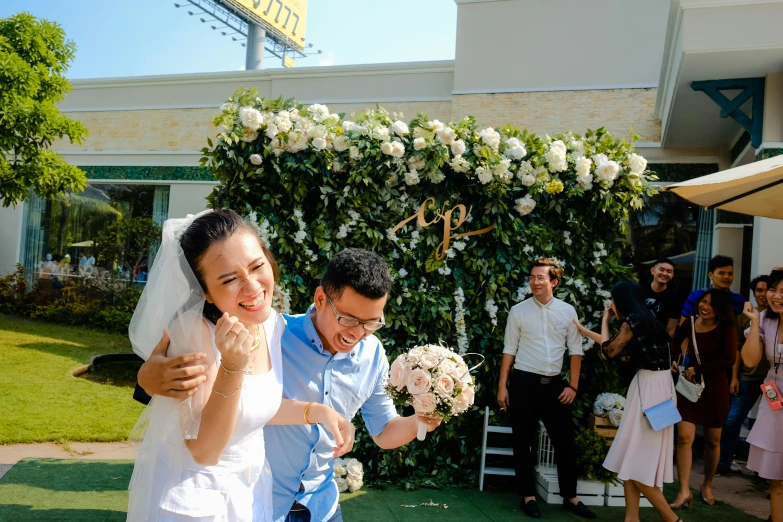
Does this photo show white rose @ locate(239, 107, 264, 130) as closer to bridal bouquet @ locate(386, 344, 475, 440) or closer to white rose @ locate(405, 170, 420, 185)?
white rose @ locate(405, 170, 420, 185)

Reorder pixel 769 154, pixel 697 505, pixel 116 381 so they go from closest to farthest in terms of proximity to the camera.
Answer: pixel 697 505, pixel 769 154, pixel 116 381

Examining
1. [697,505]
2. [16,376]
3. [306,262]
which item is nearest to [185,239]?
[306,262]

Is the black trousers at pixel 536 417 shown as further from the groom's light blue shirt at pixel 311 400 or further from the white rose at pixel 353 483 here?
the groom's light blue shirt at pixel 311 400

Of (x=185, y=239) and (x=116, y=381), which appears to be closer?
(x=185, y=239)

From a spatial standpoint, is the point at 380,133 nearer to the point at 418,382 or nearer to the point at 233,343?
the point at 418,382

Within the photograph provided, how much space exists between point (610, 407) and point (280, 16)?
2973 centimetres

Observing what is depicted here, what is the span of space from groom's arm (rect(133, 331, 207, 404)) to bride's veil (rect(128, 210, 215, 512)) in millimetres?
60

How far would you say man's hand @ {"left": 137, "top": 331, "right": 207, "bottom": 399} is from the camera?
5.36 feet

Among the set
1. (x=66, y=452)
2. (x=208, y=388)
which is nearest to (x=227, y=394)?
(x=208, y=388)

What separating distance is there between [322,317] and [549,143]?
4.30m

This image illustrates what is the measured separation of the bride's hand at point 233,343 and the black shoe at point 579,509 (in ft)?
14.3

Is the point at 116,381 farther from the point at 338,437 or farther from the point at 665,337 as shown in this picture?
the point at 338,437

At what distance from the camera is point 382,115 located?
Answer: 5.73 meters

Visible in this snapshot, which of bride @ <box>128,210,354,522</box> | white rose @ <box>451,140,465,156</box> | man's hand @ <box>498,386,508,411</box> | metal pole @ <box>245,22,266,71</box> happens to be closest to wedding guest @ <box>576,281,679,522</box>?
man's hand @ <box>498,386,508,411</box>
